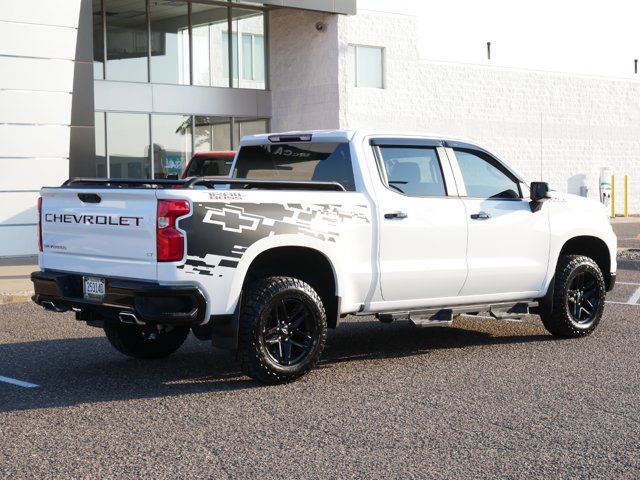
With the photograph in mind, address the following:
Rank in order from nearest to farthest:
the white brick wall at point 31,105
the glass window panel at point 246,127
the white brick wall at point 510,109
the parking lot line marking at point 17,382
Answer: the parking lot line marking at point 17,382
the white brick wall at point 31,105
the glass window panel at point 246,127
the white brick wall at point 510,109

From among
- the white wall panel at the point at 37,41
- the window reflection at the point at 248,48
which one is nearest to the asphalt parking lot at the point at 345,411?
the white wall panel at the point at 37,41

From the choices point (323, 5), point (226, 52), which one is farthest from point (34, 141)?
point (323, 5)

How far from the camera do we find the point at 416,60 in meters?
32.8

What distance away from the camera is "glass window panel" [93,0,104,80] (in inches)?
1037

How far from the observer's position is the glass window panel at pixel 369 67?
3155 cm

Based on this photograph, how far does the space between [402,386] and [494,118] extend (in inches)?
1127

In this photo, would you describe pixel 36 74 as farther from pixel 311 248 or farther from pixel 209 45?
pixel 311 248

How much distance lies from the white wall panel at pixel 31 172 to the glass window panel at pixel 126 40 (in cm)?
574

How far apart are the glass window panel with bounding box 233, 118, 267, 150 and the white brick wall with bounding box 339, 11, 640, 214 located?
267 centimetres

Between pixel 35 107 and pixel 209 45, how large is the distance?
843 cm

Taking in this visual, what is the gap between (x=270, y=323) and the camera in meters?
8.02

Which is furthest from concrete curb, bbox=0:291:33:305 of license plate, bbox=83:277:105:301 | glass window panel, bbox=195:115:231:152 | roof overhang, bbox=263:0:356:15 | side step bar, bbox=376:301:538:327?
glass window panel, bbox=195:115:231:152

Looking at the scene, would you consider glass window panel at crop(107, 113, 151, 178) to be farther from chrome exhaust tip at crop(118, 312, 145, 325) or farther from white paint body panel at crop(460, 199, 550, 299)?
chrome exhaust tip at crop(118, 312, 145, 325)

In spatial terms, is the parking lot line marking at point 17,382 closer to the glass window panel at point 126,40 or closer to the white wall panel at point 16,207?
the white wall panel at point 16,207
